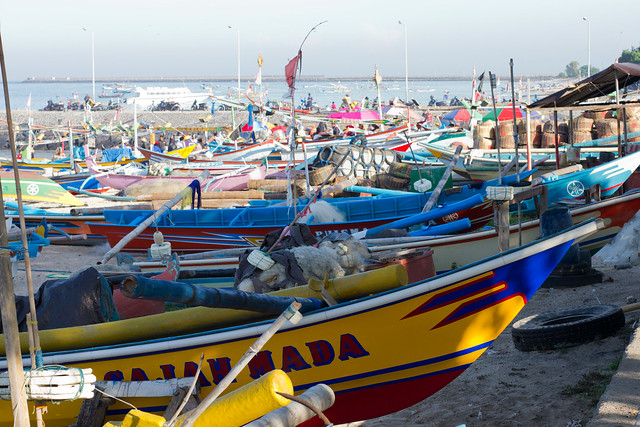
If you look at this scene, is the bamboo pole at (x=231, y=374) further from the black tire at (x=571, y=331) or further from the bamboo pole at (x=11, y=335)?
the black tire at (x=571, y=331)

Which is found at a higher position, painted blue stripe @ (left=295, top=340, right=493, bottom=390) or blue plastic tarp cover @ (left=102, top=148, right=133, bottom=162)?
blue plastic tarp cover @ (left=102, top=148, right=133, bottom=162)

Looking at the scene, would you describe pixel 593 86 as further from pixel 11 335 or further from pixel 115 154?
pixel 115 154

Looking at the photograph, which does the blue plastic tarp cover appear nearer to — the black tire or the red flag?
the red flag

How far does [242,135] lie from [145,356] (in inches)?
1285

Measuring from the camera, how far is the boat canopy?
12.6 m

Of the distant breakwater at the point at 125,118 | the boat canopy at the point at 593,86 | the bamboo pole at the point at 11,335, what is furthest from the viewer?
the distant breakwater at the point at 125,118

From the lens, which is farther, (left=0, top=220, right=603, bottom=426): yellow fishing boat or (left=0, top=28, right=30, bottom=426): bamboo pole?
(left=0, top=220, right=603, bottom=426): yellow fishing boat

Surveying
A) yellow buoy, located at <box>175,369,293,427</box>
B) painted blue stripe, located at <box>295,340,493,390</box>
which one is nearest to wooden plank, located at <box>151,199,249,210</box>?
painted blue stripe, located at <box>295,340,493,390</box>

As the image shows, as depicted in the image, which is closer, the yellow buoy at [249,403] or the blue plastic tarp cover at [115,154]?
the yellow buoy at [249,403]

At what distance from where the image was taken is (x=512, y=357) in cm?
699

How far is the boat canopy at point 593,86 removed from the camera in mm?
12594

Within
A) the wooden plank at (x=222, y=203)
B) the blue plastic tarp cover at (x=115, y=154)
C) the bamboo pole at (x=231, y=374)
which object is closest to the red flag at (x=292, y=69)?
the bamboo pole at (x=231, y=374)

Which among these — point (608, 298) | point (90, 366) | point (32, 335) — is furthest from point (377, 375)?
point (608, 298)

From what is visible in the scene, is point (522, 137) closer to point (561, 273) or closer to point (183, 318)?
point (561, 273)
